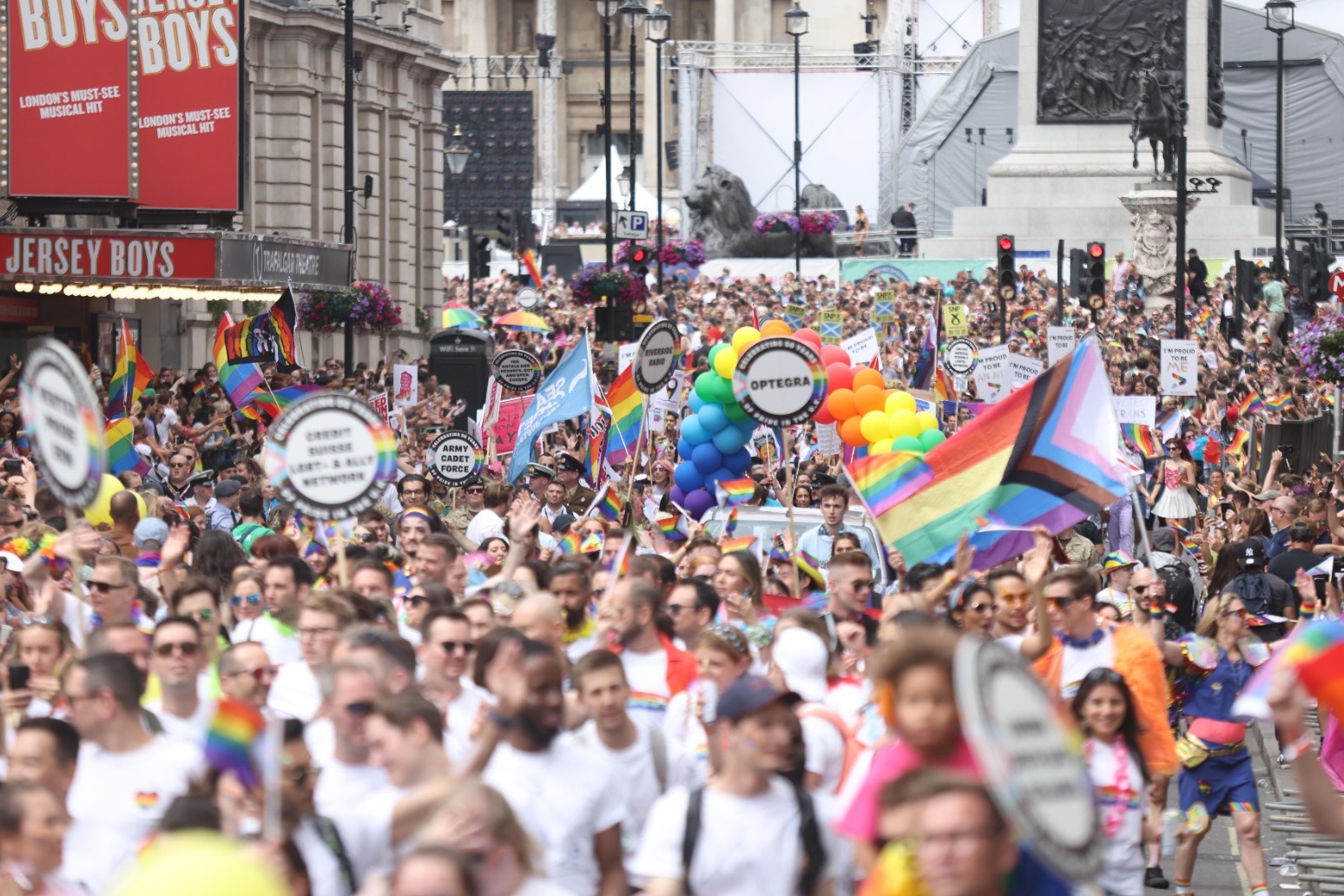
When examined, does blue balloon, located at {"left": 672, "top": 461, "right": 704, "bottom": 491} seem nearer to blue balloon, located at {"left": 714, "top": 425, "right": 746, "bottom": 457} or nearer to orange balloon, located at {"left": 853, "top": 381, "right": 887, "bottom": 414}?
blue balloon, located at {"left": 714, "top": 425, "right": 746, "bottom": 457}

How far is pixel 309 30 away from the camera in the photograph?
37.7 metres

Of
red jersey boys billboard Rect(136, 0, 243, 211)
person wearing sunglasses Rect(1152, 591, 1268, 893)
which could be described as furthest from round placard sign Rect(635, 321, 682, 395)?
red jersey boys billboard Rect(136, 0, 243, 211)

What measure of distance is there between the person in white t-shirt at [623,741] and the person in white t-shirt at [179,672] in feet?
3.50

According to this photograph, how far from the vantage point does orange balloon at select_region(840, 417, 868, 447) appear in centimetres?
1500

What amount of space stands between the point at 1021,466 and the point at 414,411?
15.0m

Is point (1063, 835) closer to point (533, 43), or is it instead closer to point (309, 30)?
point (309, 30)

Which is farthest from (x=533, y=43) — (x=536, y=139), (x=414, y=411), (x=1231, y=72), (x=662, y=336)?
(x=662, y=336)

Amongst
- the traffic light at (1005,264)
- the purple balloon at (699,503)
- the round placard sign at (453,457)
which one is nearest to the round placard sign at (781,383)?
the purple balloon at (699,503)

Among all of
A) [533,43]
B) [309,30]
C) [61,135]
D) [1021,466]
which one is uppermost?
[533,43]

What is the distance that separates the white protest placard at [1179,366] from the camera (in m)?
24.1

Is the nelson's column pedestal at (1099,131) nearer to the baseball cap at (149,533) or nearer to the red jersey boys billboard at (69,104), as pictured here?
the red jersey boys billboard at (69,104)

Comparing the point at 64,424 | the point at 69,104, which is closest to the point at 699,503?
the point at 64,424

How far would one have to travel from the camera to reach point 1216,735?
10844mm

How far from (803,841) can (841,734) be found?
108cm
